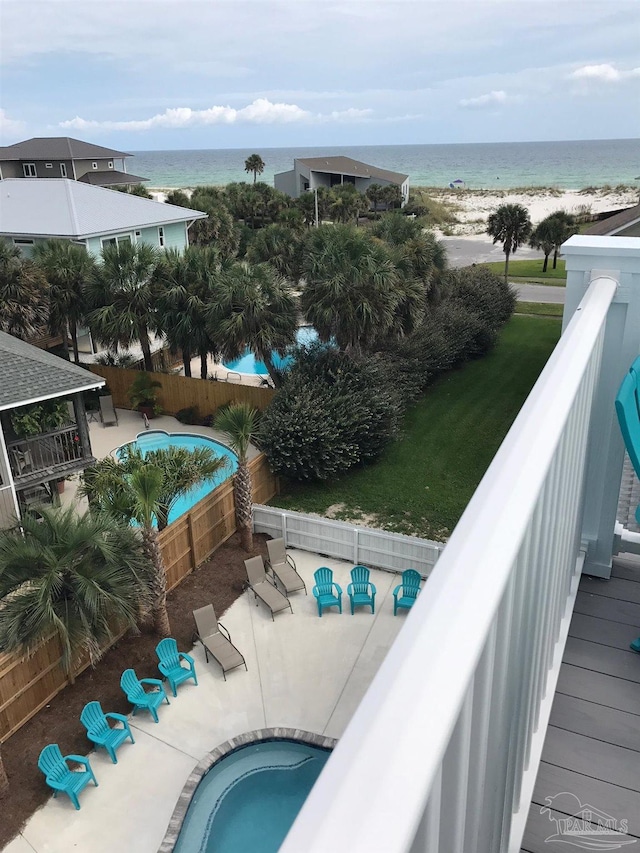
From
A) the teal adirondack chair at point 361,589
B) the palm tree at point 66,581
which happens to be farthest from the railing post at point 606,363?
the teal adirondack chair at point 361,589

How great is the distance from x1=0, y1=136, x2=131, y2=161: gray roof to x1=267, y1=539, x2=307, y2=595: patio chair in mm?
44350

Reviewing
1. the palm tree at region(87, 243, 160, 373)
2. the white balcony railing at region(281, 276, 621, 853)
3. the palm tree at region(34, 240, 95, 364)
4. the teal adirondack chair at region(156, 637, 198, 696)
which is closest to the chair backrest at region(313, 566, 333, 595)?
the teal adirondack chair at region(156, 637, 198, 696)

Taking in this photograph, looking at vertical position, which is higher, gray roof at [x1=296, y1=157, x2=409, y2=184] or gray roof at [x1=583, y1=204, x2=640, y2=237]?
gray roof at [x1=296, y1=157, x2=409, y2=184]

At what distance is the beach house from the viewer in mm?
66000

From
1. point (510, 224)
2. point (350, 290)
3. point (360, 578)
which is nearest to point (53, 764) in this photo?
point (360, 578)

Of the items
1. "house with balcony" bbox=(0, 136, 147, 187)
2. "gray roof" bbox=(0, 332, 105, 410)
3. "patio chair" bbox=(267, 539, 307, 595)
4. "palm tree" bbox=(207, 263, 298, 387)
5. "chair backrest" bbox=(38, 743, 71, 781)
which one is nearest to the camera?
"chair backrest" bbox=(38, 743, 71, 781)

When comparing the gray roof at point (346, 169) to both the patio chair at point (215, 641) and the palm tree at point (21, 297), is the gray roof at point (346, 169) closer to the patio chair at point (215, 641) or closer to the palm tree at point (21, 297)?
the palm tree at point (21, 297)

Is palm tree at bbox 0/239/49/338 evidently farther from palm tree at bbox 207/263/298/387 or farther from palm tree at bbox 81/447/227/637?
palm tree at bbox 81/447/227/637

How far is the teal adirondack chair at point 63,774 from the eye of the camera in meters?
8.62

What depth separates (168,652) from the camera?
10.9 meters

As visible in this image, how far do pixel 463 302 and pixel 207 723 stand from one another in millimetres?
21680

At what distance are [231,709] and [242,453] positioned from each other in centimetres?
532

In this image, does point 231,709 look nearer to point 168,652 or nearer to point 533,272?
point 168,652

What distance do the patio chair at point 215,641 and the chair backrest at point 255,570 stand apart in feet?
4.40
